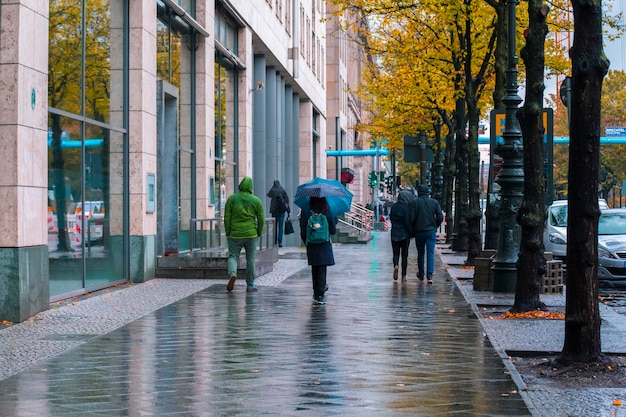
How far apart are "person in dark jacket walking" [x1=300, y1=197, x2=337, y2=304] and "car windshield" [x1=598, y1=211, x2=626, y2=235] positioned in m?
8.29

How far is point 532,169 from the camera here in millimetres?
13742

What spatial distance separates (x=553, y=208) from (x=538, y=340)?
14337 mm

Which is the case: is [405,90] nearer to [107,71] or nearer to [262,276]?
[262,276]

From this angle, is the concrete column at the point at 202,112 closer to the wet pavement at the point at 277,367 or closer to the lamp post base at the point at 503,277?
the lamp post base at the point at 503,277

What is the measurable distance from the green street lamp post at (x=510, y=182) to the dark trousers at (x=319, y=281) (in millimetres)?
3056

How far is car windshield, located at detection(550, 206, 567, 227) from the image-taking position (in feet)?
78.3

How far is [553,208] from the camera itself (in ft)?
81.3

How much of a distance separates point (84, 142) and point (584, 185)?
929cm

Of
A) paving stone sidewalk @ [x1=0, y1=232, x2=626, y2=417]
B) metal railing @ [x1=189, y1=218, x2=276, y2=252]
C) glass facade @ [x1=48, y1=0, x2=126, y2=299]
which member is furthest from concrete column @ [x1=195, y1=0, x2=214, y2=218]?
paving stone sidewalk @ [x1=0, y1=232, x2=626, y2=417]

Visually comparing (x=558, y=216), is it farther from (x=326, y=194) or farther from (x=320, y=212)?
(x=320, y=212)

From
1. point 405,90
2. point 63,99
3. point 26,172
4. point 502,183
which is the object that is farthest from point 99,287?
point 405,90

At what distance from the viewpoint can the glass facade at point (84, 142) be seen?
48.9 ft

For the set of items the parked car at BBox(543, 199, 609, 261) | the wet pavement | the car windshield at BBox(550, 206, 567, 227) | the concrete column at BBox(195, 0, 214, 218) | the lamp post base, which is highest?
the concrete column at BBox(195, 0, 214, 218)

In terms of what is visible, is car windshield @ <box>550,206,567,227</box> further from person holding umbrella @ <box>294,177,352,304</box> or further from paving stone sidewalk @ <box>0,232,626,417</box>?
person holding umbrella @ <box>294,177,352,304</box>
